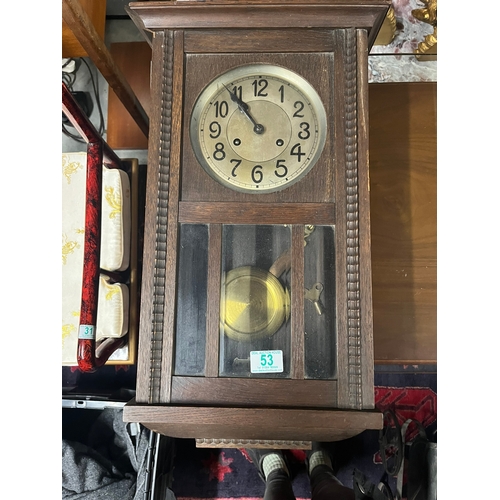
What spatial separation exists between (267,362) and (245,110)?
19.7 inches

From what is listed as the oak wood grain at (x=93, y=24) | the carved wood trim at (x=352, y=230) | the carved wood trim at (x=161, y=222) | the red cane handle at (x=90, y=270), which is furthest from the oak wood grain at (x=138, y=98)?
the carved wood trim at (x=352, y=230)

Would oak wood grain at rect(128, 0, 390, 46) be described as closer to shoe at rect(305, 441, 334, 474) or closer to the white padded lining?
the white padded lining

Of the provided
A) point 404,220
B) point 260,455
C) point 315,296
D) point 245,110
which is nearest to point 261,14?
point 245,110

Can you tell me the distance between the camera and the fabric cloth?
3.48 feet

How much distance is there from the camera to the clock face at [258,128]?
84 centimetres

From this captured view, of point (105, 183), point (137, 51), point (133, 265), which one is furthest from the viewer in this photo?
point (137, 51)

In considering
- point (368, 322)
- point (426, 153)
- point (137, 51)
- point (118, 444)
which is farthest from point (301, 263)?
point (137, 51)

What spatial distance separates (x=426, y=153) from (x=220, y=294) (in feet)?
2.54

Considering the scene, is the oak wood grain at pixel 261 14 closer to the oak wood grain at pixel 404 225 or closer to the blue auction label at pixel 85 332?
the oak wood grain at pixel 404 225

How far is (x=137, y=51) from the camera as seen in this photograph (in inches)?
57.2

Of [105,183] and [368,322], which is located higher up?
[105,183]

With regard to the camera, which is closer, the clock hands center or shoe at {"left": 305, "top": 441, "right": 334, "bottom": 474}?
the clock hands center

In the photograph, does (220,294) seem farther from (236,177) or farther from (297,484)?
(297,484)

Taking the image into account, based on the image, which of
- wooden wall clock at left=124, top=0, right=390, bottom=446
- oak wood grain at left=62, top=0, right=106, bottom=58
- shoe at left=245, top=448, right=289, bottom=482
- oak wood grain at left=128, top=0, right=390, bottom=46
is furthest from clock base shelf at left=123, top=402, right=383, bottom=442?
oak wood grain at left=62, top=0, right=106, bottom=58
